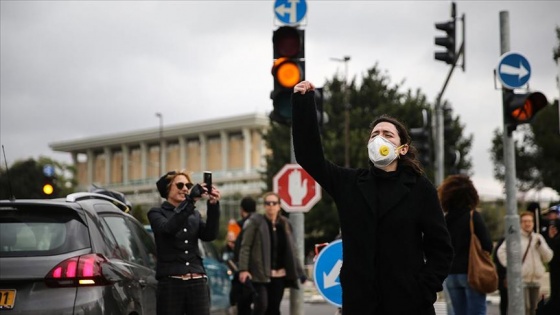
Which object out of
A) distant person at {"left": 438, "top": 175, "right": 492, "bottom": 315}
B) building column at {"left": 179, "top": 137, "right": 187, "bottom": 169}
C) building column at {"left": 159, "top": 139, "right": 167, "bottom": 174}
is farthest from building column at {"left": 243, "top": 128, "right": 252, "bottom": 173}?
distant person at {"left": 438, "top": 175, "right": 492, "bottom": 315}

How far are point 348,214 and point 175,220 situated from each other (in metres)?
2.89

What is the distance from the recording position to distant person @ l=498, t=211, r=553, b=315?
1266cm

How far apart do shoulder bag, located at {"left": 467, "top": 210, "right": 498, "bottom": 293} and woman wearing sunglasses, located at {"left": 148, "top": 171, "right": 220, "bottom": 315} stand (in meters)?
2.72

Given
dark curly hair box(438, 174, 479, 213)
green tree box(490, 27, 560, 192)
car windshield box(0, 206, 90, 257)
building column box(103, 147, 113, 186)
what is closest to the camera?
car windshield box(0, 206, 90, 257)

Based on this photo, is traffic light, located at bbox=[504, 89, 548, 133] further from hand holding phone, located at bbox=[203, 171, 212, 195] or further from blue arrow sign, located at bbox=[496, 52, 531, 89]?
hand holding phone, located at bbox=[203, 171, 212, 195]

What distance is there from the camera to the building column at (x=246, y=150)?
115 m

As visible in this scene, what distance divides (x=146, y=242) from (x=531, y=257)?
590cm

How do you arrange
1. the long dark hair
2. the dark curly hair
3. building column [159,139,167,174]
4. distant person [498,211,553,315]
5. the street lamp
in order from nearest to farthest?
the long dark hair, the dark curly hair, distant person [498,211,553,315], the street lamp, building column [159,139,167,174]

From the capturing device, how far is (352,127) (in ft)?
184

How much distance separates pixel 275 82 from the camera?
9.70m

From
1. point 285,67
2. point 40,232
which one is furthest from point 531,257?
point 40,232

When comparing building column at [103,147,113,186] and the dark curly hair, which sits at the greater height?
building column at [103,147,113,186]

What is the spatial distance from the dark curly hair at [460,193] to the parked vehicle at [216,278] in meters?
4.64

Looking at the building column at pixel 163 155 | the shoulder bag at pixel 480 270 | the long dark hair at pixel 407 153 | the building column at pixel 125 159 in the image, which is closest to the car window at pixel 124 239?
the long dark hair at pixel 407 153
